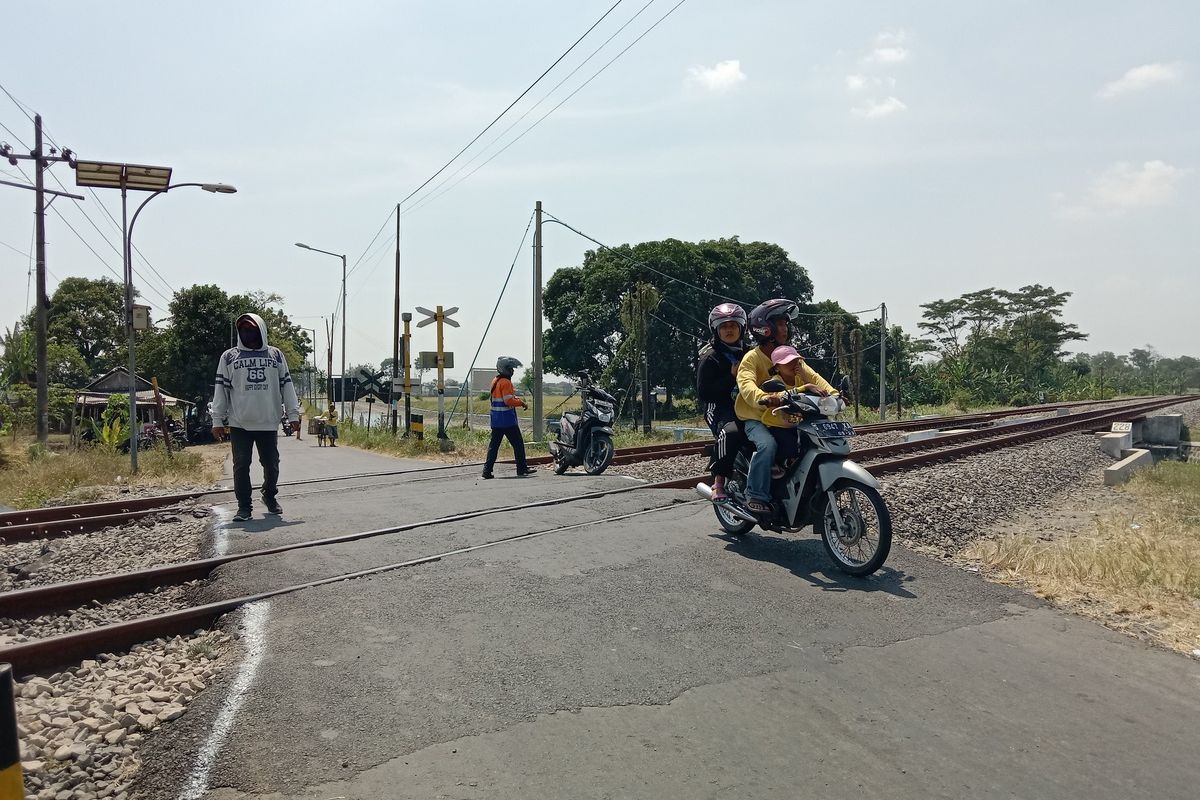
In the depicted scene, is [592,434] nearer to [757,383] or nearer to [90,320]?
[757,383]

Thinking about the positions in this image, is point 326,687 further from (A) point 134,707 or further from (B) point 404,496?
(B) point 404,496

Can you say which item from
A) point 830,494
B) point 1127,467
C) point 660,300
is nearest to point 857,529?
point 830,494

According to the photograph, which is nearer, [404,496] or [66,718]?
[66,718]

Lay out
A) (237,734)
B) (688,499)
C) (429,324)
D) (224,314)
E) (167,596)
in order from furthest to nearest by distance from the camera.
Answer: (224,314), (429,324), (688,499), (167,596), (237,734)

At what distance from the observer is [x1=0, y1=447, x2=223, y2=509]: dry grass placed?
1220 cm

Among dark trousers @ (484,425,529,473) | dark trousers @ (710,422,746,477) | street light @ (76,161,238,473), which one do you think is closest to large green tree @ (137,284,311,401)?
street light @ (76,161,238,473)

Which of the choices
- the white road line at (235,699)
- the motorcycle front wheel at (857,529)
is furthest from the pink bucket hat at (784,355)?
the white road line at (235,699)

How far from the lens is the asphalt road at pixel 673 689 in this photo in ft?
10.0

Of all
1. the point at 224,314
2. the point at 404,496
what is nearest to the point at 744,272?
the point at 224,314

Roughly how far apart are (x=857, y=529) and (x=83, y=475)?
14.4 m

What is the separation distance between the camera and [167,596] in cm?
570

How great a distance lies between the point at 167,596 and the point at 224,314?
46.1m

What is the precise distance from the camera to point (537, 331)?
21.2 metres

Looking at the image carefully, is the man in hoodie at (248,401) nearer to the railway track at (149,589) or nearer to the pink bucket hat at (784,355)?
the railway track at (149,589)
